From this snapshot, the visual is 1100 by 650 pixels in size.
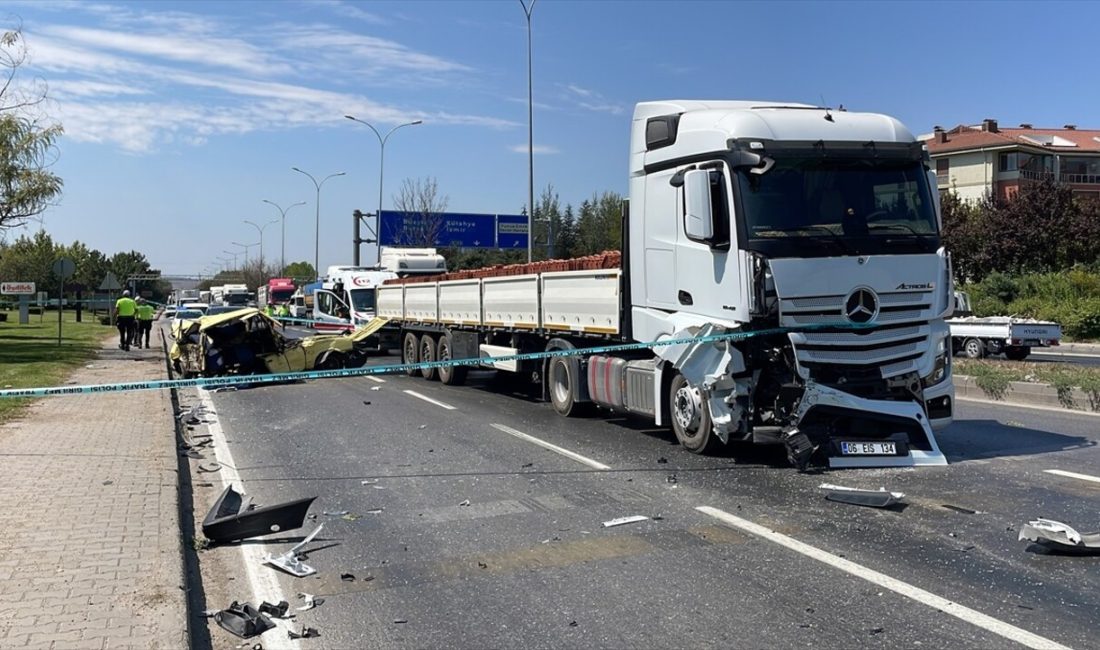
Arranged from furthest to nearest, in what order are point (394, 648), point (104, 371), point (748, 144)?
point (104, 371) → point (748, 144) → point (394, 648)

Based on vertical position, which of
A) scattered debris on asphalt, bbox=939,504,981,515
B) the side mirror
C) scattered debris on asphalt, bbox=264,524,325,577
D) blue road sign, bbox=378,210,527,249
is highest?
blue road sign, bbox=378,210,527,249

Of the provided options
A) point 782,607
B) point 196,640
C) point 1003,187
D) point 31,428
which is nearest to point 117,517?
point 196,640

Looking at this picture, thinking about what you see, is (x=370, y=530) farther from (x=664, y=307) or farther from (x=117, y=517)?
(x=664, y=307)

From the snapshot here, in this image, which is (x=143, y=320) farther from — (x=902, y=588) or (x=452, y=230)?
(x=902, y=588)

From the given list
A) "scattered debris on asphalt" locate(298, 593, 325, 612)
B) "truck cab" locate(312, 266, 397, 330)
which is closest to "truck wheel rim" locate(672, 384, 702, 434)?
"scattered debris on asphalt" locate(298, 593, 325, 612)

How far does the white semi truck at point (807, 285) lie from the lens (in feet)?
28.4

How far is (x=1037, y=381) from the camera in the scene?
1484cm

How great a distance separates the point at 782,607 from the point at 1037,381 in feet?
38.6

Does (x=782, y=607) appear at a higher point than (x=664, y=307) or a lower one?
lower

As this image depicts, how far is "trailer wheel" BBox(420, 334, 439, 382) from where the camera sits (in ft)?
63.1

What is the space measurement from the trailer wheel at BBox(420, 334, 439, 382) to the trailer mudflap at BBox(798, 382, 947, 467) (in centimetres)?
1139

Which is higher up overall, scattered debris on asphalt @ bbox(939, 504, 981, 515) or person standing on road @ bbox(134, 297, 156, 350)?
person standing on road @ bbox(134, 297, 156, 350)

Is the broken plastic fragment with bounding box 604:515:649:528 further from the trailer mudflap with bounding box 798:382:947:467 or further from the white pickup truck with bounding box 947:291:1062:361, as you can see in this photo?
the white pickup truck with bounding box 947:291:1062:361

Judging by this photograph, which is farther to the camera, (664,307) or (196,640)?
(664,307)
